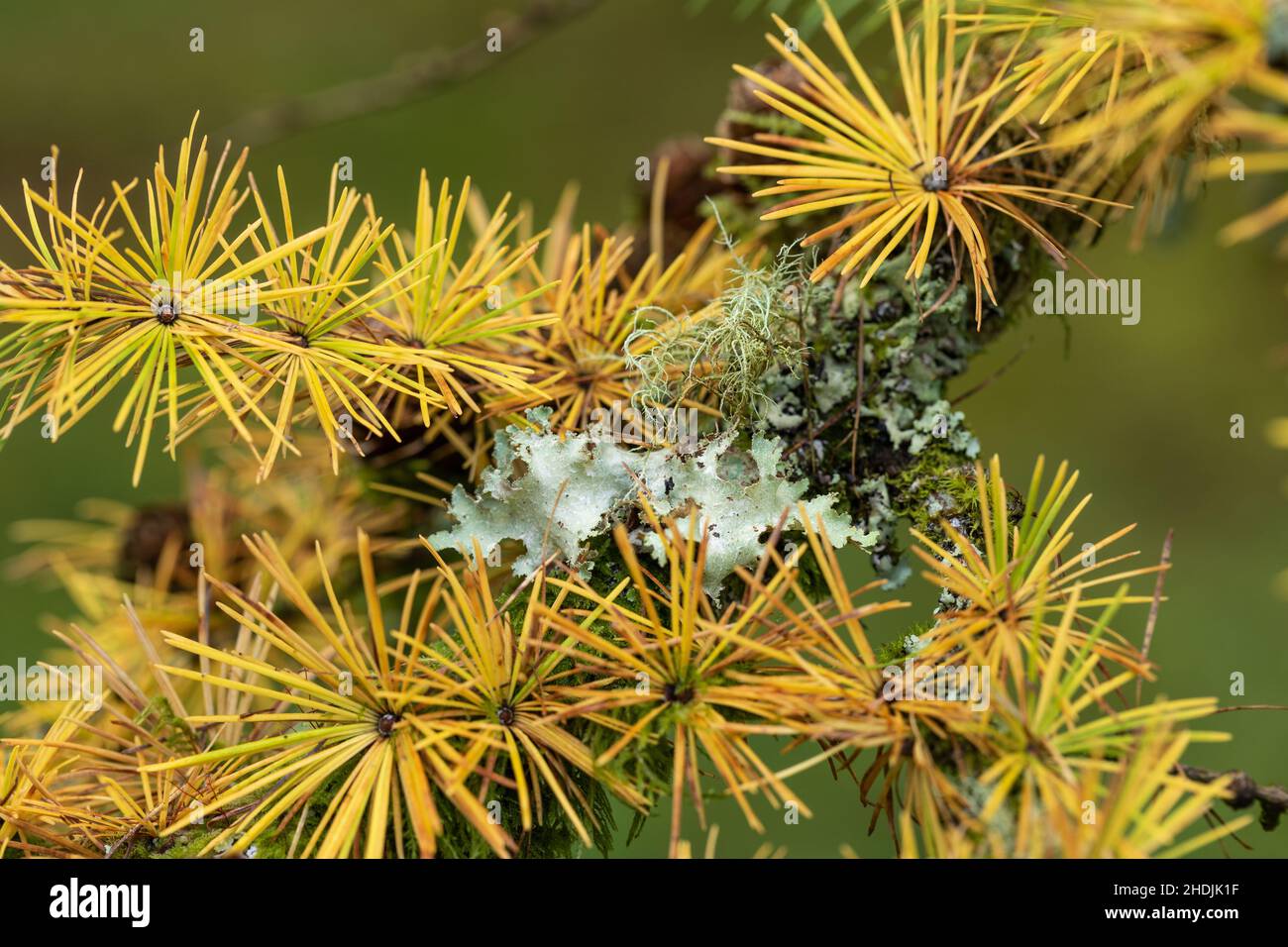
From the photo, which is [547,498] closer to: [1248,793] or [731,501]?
[731,501]

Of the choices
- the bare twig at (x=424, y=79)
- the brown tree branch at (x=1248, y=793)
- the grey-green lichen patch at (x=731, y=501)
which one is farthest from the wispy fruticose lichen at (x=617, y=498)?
the bare twig at (x=424, y=79)

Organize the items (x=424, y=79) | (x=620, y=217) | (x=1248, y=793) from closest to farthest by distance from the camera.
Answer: (x=1248, y=793) < (x=424, y=79) < (x=620, y=217)

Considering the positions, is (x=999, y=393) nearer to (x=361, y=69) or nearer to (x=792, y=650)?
(x=361, y=69)

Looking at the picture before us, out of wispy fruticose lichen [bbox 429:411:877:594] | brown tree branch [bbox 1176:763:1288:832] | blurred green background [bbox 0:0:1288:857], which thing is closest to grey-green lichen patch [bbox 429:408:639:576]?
wispy fruticose lichen [bbox 429:411:877:594]


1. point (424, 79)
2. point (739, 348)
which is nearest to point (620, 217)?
point (424, 79)

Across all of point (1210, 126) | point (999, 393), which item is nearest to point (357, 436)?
point (1210, 126)

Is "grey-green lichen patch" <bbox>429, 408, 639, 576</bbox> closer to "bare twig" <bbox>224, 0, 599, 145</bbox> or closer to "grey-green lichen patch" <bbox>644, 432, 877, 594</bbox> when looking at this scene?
"grey-green lichen patch" <bbox>644, 432, 877, 594</bbox>
